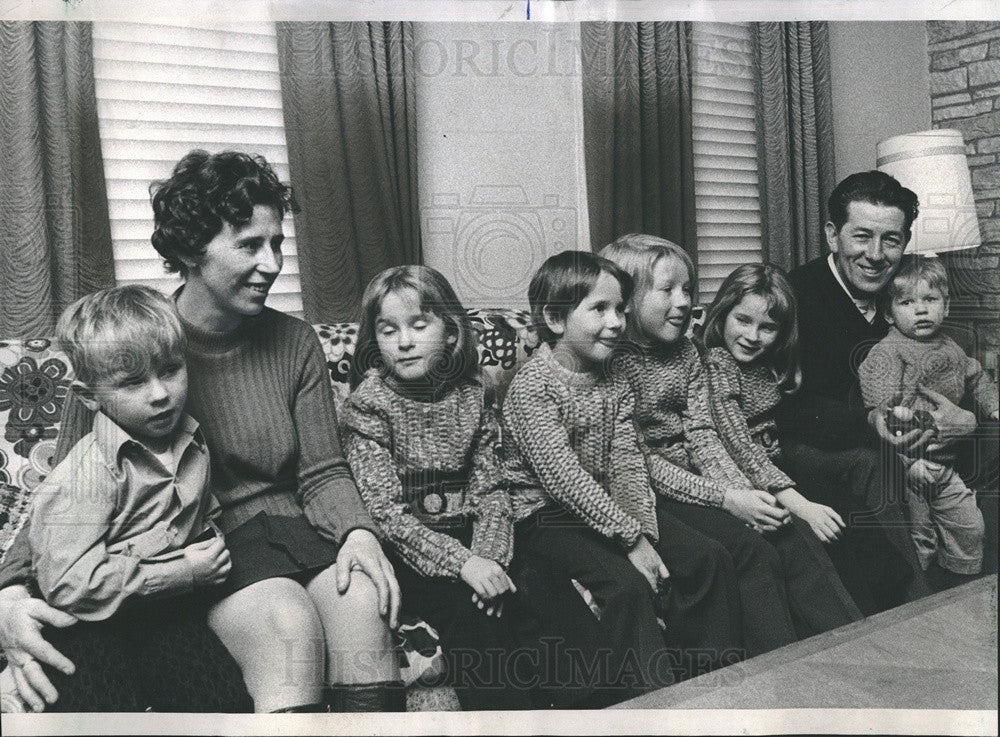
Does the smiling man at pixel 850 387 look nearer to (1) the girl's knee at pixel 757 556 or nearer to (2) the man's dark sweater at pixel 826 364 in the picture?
(2) the man's dark sweater at pixel 826 364

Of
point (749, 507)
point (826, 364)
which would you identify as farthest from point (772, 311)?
point (749, 507)

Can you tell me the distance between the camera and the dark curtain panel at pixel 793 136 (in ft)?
8.39

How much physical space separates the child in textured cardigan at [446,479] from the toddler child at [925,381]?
0.98 metres

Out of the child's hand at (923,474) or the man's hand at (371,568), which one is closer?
the man's hand at (371,568)

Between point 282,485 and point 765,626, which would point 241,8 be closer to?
point 282,485

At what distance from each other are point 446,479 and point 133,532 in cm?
77

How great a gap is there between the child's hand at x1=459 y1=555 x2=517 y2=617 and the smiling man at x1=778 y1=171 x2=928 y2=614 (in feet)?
2.74

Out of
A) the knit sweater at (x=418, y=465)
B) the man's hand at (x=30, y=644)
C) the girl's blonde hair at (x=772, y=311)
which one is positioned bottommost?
the man's hand at (x=30, y=644)

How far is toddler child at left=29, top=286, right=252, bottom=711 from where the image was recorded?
7.44 ft

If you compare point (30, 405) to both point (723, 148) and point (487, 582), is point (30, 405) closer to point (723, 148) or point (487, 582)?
point (487, 582)

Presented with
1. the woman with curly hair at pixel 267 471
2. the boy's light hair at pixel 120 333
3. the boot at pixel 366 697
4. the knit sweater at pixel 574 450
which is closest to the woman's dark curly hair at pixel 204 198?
the woman with curly hair at pixel 267 471

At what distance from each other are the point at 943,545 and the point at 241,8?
236 cm

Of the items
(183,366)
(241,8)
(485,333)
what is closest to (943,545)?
(485,333)

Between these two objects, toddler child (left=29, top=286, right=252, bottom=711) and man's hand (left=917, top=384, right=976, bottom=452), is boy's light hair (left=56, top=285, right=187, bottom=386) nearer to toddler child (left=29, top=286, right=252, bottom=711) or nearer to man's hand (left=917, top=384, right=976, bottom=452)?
toddler child (left=29, top=286, right=252, bottom=711)
